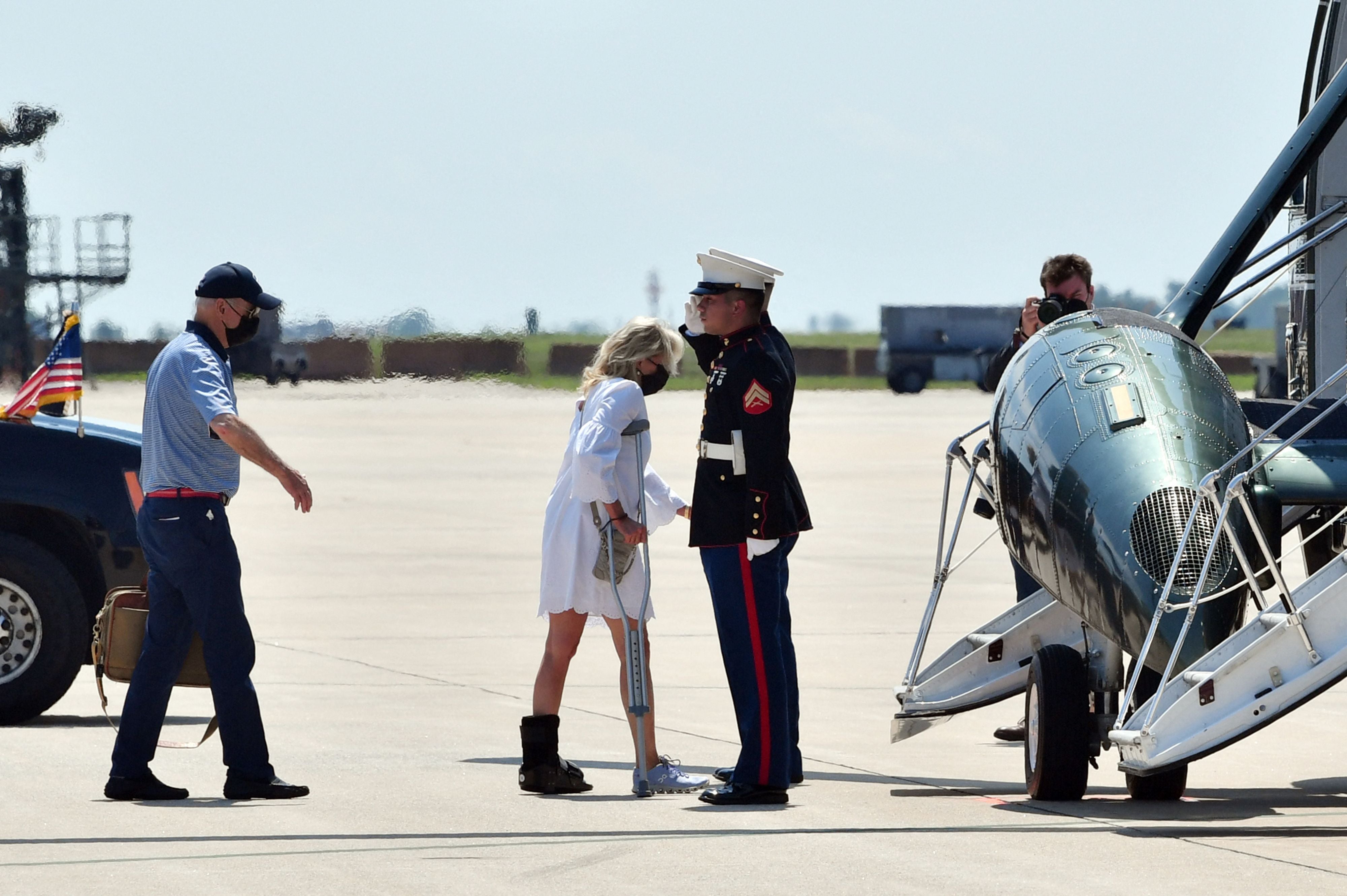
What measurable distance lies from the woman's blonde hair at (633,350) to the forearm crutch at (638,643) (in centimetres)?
23

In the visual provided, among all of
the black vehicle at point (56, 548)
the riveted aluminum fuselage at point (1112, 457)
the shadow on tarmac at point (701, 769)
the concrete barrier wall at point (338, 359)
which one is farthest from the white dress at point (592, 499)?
the concrete barrier wall at point (338, 359)

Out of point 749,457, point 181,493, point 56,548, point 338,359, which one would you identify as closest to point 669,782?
point 749,457

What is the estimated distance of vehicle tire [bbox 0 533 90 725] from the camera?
10.1 meters

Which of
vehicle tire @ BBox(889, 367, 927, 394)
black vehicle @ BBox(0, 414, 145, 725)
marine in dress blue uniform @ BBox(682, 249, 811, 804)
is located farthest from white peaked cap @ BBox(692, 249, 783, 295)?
vehicle tire @ BBox(889, 367, 927, 394)

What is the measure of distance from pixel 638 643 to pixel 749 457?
93 cm

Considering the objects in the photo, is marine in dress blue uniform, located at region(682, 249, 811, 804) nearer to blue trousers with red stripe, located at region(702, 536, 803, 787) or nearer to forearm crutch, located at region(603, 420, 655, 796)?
blue trousers with red stripe, located at region(702, 536, 803, 787)

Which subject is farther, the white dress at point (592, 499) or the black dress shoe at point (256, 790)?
the white dress at point (592, 499)

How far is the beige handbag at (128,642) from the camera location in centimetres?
831

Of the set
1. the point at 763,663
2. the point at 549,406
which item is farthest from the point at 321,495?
the point at 549,406

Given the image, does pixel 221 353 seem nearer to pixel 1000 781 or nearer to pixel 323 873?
pixel 323 873

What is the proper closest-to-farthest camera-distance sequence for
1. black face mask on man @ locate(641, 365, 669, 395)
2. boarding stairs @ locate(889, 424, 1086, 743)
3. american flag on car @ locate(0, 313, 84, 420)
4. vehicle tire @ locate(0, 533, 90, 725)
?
1. black face mask on man @ locate(641, 365, 669, 395)
2. boarding stairs @ locate(889, 424, 1086, 743)
3. vehicle tire @ locate(0, 533, 90, 725)
4. american flag on car @ locate(0, 313, 84, 420)

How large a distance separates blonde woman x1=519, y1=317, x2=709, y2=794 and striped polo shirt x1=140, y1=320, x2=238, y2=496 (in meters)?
1.32

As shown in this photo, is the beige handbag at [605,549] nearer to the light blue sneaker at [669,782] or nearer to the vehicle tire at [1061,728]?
the light blue sneaker at [669,782]

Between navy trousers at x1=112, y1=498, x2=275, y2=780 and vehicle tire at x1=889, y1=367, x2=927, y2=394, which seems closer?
navy trousers at x1=112, y1=498, x2=275, y2=780
